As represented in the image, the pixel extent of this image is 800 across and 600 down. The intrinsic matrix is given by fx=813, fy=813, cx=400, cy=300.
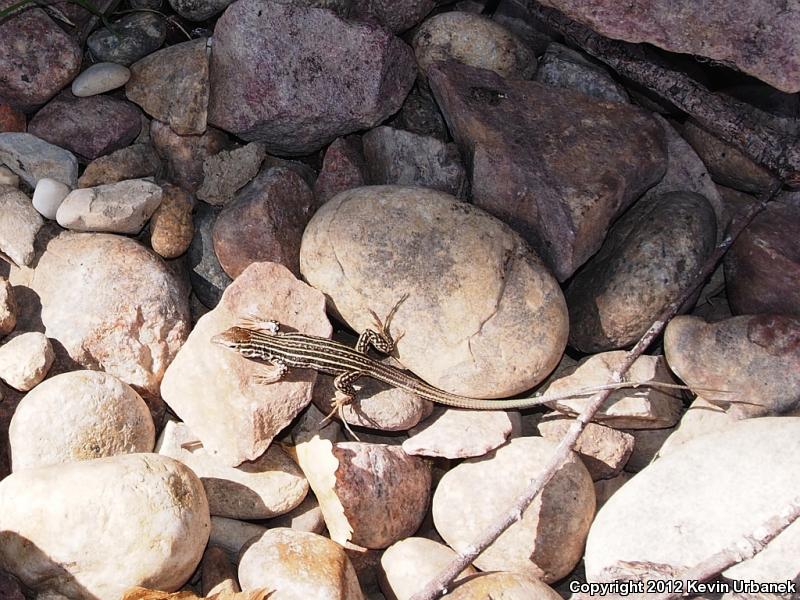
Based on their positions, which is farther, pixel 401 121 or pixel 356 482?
pixel 401 121

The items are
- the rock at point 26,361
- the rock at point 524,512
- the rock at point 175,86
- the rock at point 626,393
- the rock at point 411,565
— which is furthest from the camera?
the rock at point 175,86

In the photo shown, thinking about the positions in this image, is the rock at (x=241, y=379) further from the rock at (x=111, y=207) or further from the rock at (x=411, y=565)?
the rock at (x=411, y=565)

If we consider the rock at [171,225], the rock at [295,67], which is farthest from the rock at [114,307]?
the rock at [295,67]

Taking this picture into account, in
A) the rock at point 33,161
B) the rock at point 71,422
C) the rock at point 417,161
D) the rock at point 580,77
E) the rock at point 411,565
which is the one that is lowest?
the rock at point 411,565

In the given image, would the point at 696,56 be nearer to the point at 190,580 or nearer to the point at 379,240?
the point at 379,240

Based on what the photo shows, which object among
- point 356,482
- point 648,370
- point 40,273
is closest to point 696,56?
point 648,370

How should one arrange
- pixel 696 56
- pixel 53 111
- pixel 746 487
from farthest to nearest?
pixel 53 111, pixel 696 56, pixel 746 487
